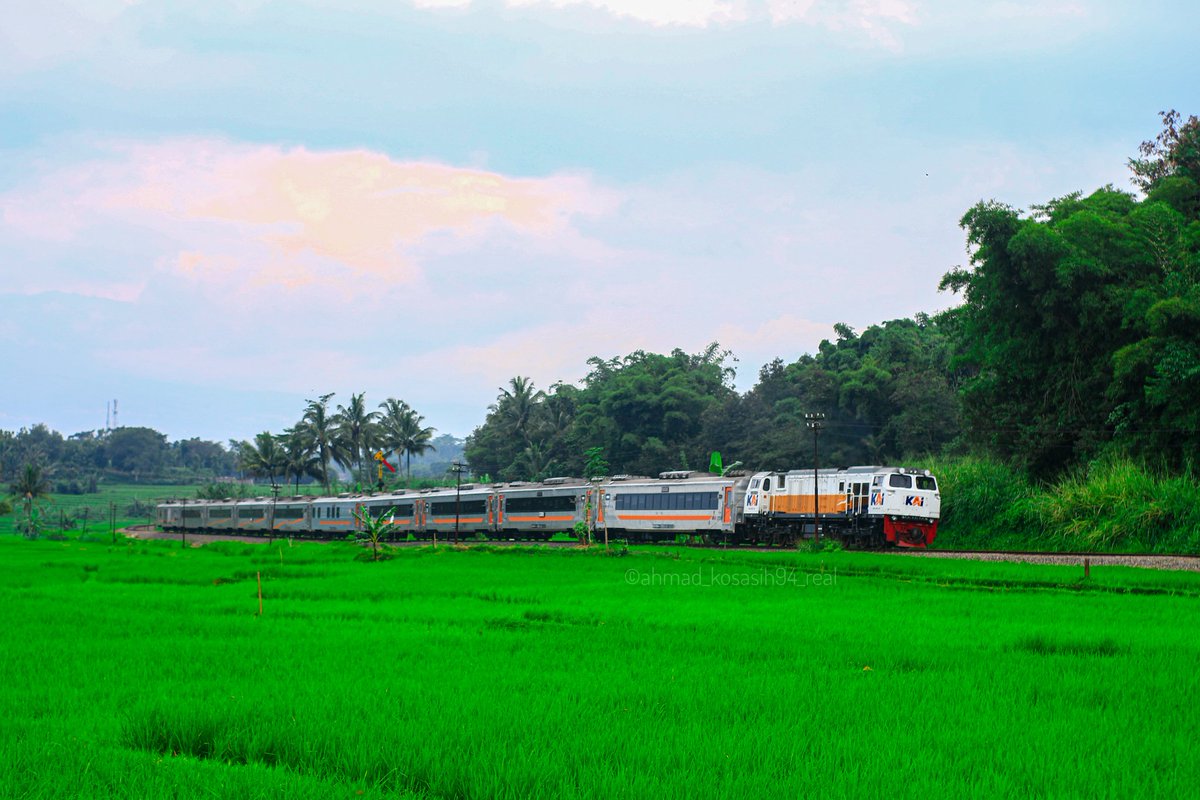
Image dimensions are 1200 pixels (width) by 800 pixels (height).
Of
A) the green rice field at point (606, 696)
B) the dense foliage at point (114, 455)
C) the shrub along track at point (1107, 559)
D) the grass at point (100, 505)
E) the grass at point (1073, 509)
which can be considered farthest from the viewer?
the dense foliage at point (114, 455)

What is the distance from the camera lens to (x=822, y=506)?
39500 millimetres

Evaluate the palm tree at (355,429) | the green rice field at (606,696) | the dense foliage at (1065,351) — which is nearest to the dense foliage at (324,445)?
the palm tree at (355,429)

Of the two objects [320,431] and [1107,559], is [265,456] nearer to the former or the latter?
[320,431]

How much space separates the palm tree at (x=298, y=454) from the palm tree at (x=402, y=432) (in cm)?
710

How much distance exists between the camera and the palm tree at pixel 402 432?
102250 millimetres

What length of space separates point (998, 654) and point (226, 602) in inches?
576

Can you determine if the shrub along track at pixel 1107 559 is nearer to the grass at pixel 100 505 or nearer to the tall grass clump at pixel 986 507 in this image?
the tall grass clump at pixel 986 507

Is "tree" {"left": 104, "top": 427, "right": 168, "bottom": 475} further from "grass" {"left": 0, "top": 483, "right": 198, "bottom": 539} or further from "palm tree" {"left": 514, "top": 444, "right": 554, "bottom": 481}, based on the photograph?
"palm tree" {"left": 514, "top": 444, "right": 554, "bottom": 481}

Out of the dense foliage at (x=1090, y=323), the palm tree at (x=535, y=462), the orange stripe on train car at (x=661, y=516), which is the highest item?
the dense foliage at (x=1090, y=323)

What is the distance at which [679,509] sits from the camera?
1772 inches

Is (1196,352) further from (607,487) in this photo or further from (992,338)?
(607,487)

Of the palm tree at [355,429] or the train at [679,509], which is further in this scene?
the palm tree at [355,429]

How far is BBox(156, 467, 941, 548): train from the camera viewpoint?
37969 millimetres

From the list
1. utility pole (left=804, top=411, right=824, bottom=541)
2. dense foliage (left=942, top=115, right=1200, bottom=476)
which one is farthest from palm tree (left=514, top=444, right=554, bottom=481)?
utility pole (left=804, top=411, right=824, bottom=541)
